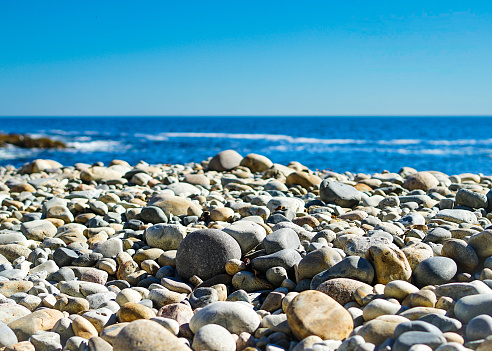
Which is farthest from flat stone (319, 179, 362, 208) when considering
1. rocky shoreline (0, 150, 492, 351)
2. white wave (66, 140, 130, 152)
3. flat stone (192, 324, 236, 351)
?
white wave (66, 140, 130, 152)

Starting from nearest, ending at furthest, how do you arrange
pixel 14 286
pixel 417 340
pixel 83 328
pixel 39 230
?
pixel 417 340 → pixel 83 328 → pixel 14 286 → pixel 39 230

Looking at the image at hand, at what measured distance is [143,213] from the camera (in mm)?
4539

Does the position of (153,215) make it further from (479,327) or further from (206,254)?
(479,327)

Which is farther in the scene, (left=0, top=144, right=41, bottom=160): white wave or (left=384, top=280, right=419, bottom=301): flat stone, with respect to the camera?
(left=0, top=144, right=41, bottom=160): white wave

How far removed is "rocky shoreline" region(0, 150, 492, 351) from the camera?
2.11m

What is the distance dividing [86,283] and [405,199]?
370 cm

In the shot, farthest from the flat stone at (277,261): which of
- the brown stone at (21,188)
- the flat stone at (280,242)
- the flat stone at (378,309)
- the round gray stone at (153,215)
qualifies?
the brown stone at (21,188)

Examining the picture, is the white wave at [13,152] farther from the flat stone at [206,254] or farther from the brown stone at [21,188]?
the flat stone at [206,254]

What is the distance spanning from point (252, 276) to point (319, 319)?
2.93ft

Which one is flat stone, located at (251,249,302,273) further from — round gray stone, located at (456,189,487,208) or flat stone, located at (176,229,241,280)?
round gray stone, located at (456,189,487,208)

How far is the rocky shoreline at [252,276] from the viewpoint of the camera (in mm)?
2109

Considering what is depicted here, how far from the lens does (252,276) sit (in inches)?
118

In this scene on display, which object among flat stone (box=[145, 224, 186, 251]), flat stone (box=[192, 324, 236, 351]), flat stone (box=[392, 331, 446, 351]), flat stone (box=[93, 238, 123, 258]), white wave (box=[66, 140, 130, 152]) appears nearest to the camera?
flat stone (box=[392, 331, 446, 351])

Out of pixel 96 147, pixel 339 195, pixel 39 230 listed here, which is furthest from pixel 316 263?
pixel 96 147
